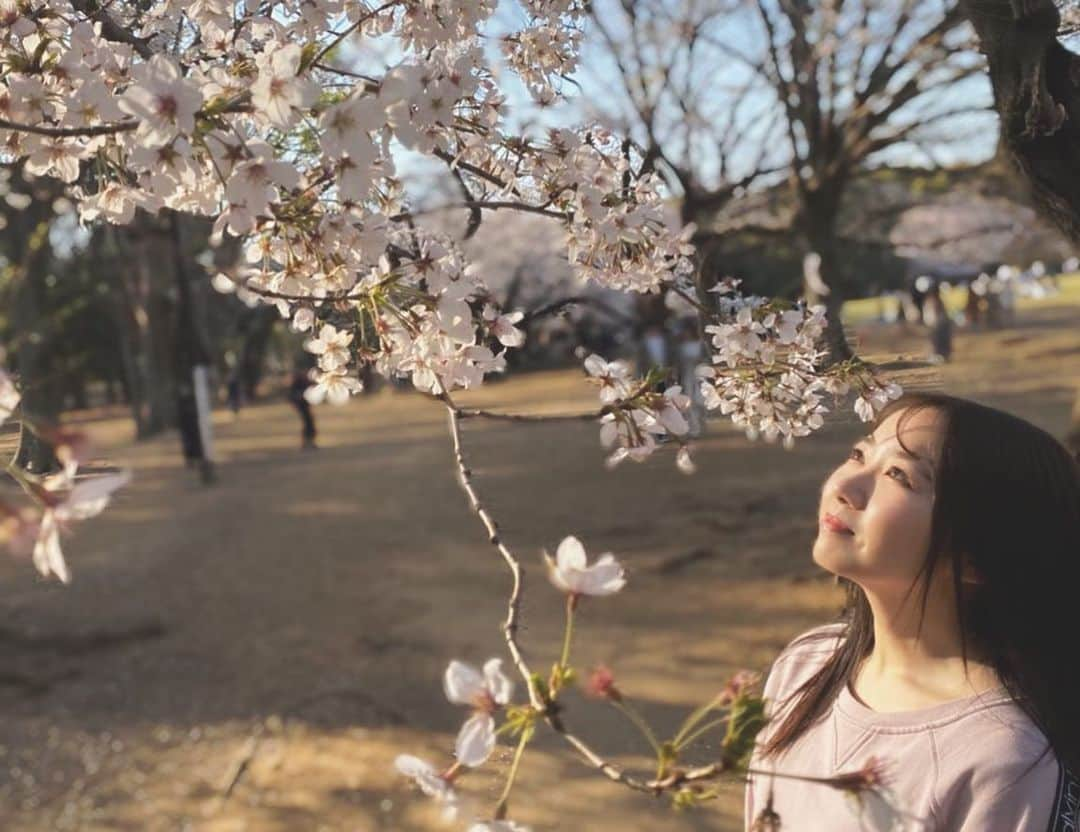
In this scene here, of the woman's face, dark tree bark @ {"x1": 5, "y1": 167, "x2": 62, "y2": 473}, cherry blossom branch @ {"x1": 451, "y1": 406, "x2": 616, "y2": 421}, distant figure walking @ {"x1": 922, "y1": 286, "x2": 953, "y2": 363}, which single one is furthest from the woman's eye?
distant figure walking @ {"x1": 922, "y1": 286, "x2": 953, "y2": 363}

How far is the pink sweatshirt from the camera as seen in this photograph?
116 centimetres

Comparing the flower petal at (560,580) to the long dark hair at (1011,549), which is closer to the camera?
the flower petal at (560,580)

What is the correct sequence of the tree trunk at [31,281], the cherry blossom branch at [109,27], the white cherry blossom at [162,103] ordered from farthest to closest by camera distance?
the tree trunk at [31,281] < the cherry blossom branch at [109,27] < the white cherry blossom at [162,103]

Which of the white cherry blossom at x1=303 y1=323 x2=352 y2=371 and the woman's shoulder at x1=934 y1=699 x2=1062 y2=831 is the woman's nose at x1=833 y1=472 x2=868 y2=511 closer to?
the woman's shoulder at x1=934 y1=699 x2=1062 y2=831

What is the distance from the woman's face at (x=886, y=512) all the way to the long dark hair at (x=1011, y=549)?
2 centimetres

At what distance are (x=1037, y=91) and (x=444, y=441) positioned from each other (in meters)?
11.5

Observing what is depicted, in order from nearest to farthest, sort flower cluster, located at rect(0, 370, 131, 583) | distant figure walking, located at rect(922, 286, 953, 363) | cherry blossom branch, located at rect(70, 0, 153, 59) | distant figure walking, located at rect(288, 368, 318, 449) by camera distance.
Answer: flower cluster, located at rect(0, 370, 131, 583), cherry blossom branch, located at rect(70, 0, 153, 59), distant figure walking, located at rect(288, 368, 318, 449), distant figure walking, located at rect(922, 286, 953, 363)

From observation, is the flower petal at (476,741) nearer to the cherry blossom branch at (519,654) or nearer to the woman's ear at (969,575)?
the cherry blossom branch at (519,654)

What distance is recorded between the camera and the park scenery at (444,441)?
1.05 meters

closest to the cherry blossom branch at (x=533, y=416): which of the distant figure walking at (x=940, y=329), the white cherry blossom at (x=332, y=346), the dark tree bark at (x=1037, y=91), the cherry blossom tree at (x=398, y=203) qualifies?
the cherry blossom tree at (x=398, y=203)

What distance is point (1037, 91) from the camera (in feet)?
5.80

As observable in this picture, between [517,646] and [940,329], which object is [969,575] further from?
[940,329]

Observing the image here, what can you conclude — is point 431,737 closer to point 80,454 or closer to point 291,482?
point 80,454

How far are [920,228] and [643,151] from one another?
1053 inches
